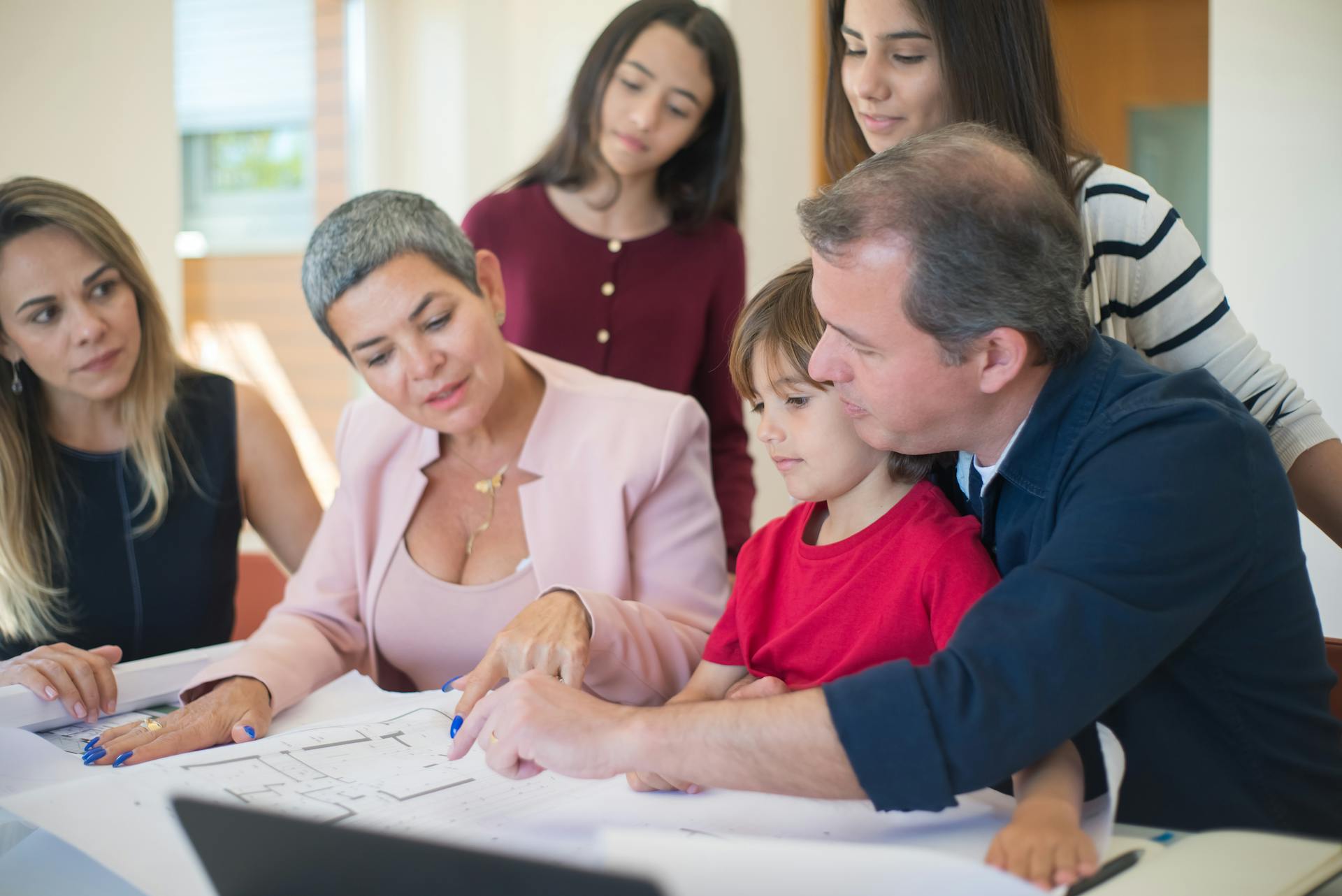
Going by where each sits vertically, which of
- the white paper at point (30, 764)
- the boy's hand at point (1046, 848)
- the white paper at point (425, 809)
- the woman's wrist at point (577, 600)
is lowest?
the white paper at point (30, 764)

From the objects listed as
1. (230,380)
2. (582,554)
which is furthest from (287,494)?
(582,554)

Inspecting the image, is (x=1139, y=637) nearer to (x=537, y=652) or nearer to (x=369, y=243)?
(x=537, y=652)

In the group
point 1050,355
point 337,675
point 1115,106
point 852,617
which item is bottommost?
point 337,675

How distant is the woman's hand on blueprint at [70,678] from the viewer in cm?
151

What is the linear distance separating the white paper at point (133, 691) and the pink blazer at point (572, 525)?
9 cm

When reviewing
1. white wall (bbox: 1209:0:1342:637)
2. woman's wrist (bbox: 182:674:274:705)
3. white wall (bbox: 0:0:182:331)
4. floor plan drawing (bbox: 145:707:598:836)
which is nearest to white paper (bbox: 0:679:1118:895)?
floor plan drawing (bbox: 145:707:598:836)

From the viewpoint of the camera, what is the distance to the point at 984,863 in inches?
34.5

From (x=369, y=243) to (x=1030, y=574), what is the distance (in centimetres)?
105

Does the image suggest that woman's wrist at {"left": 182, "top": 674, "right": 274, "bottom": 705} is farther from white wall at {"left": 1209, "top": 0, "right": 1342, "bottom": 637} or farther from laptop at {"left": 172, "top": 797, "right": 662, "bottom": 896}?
white wall at {"left": 1209, "top": 0, "right": 1342, "bottom": 637}

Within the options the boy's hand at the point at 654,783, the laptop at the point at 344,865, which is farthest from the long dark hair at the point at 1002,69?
the laptop at the point at 344,865

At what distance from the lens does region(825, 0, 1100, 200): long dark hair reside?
1.45 metres

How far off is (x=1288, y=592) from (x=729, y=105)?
1.53 m

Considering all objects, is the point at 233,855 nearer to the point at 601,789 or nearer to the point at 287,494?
the point at 601,789

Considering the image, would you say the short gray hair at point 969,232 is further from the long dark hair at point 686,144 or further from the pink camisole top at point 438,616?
the long dark hair at point 686,144
